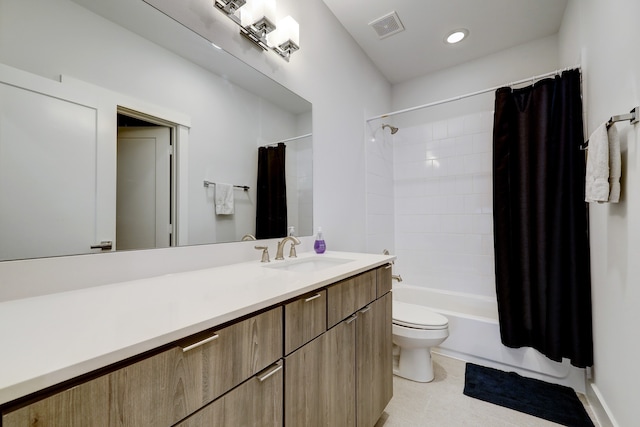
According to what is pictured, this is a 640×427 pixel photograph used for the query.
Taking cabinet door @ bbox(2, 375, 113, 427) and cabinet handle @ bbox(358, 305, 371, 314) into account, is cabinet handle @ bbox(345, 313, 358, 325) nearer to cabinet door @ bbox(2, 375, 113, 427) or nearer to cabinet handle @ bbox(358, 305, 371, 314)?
cabinet handle @ bbox(358, 305, 371, 314)

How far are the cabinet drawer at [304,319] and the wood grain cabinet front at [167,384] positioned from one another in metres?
0.06

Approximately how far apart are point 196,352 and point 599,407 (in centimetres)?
210

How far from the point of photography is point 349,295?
3.69 ft

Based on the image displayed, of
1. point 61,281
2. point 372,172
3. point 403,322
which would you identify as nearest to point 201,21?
point 61,281

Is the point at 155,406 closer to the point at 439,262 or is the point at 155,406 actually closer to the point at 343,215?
the point at 343,215

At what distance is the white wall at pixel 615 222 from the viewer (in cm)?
109

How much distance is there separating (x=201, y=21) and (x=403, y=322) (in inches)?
79.0

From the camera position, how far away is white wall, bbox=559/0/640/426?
1.09m

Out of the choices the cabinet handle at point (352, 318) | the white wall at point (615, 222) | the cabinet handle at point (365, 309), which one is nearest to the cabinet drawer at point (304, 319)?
the cabinet handle at point (352, 318)

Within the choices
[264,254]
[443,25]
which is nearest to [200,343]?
[264,254]

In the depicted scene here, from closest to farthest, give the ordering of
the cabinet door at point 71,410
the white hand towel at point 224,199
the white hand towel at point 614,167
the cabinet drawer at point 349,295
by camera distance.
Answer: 1. the cabinet door at point 71,410
2. the cabinet drawer at point 349,295
3. the white hand towel at point 614,167
4. the white hand towel at point 224,199

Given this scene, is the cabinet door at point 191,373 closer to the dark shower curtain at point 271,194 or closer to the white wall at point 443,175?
the dark shower curtain at point 271,194

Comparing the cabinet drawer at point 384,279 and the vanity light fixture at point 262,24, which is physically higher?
the vanity light fixture at point 262,24

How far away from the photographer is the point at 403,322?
1831 millimetres
